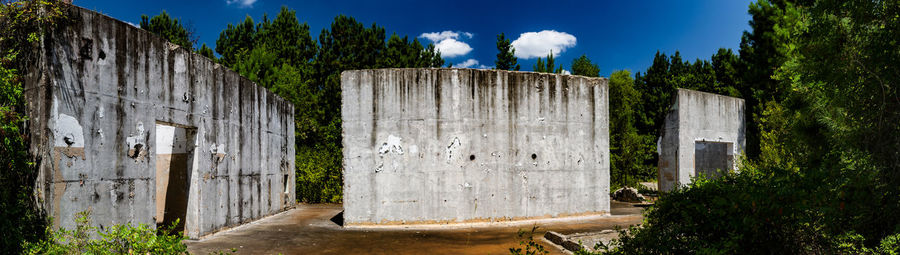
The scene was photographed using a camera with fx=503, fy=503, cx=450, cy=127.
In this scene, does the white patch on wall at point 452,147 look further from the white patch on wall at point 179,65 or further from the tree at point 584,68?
the tree at point 584,68

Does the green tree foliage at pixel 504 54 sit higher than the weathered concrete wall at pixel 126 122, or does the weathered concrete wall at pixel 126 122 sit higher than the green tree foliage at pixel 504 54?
the green tree foliage at pixel 504 54

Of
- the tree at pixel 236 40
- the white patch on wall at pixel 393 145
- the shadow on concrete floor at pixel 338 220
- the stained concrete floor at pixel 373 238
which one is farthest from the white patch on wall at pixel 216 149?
the tree at pixel 236 40

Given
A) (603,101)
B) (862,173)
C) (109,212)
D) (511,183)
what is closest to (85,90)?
(109,212)

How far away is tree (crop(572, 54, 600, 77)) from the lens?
33219mm

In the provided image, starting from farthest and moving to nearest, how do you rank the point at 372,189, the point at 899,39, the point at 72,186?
the point at 372,189
the point at 72,186
the point at 899,39

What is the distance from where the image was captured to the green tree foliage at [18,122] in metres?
5.71

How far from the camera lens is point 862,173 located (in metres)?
5.96

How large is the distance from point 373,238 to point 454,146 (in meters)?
2.91

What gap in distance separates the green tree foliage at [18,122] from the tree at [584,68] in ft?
98.7

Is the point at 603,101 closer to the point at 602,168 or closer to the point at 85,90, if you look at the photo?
the point at 602,168

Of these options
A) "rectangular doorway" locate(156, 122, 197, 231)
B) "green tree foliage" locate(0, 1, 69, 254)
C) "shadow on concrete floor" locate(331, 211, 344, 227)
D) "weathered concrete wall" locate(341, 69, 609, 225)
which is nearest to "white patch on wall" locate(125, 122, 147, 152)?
"green tree foliage" locate(0, 1, 69, 254)

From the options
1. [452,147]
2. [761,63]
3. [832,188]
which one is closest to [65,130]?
[452,147]

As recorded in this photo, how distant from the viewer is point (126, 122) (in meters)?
7.40

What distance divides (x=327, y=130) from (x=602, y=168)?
1374 centimetres
